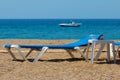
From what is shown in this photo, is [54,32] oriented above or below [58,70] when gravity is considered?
below

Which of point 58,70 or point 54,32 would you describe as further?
point 54,32

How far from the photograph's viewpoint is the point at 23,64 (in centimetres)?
895

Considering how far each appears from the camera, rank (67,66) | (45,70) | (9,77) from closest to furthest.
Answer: (9,77)
(45,70)
(67,66)

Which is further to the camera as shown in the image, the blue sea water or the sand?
the blue sea water

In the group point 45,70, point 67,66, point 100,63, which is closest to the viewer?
point 45,70

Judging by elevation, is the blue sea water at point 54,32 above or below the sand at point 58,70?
below

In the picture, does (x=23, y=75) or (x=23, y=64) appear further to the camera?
(x=23, y=64)

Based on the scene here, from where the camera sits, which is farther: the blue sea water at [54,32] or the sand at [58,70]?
the blue sea water at [54,32]

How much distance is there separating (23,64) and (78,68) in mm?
1228

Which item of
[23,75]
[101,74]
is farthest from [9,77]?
[101,74]

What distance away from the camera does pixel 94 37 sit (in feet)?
31.6

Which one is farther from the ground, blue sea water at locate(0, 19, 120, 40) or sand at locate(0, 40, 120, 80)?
Result: sand at locate(0, 40, 120, 80)

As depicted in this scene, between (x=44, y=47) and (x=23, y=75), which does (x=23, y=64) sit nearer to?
(x=44, y=47)

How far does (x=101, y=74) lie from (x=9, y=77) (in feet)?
5.19
